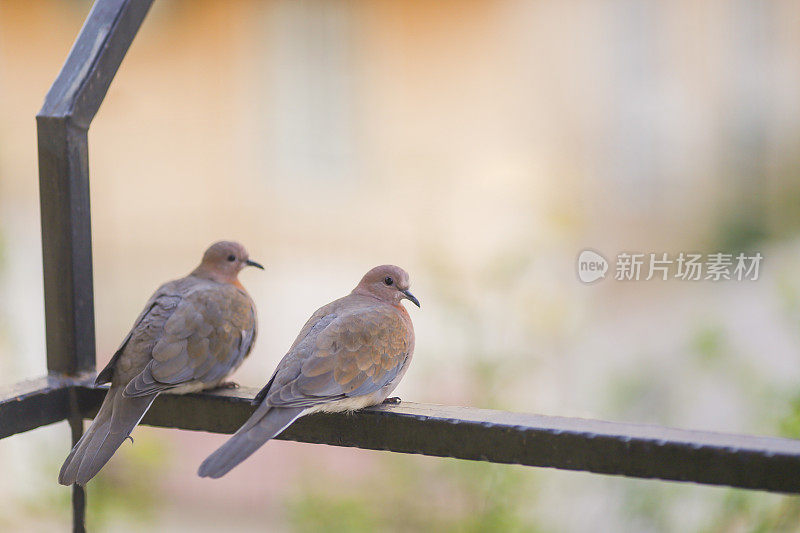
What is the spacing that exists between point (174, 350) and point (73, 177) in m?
0.42

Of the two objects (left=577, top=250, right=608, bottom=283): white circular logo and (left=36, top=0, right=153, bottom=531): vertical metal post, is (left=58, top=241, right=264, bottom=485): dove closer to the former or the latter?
(left=36, top=0, right=153, bottom=531): vertical metal post

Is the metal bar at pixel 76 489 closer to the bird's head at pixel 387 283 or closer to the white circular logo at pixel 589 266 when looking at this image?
the bird's head at pixel 387 283

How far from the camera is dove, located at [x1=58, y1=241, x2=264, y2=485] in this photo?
1535 millimetres

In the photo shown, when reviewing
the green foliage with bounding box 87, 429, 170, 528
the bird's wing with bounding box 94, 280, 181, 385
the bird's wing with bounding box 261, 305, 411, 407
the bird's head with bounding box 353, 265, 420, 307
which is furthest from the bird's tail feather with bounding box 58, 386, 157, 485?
the green foliage with bounding box 87, 429, 170, 528

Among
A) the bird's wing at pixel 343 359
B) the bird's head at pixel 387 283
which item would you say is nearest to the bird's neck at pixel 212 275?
the bird's head at pixel 387 283

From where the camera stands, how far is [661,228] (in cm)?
579

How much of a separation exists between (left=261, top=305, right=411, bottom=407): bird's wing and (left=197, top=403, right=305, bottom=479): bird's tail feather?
0.02m

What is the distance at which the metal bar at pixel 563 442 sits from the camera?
114cm

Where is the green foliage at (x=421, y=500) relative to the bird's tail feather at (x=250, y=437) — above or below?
below

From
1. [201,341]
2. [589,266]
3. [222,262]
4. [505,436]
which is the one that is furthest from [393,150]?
[505,436]

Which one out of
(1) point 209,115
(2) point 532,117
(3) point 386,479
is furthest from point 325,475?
(1) point 209,115

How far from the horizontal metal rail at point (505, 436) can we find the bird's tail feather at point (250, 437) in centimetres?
7

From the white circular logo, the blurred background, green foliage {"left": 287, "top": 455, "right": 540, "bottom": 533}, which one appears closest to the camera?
green foliage {"left": 287, "top": 455, "right": 540, "bottom": 533}

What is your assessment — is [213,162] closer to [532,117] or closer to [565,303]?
[532,117]
